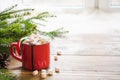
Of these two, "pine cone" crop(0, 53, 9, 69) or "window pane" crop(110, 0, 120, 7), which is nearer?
"pine cone" crop(0, 53, 9, 69)

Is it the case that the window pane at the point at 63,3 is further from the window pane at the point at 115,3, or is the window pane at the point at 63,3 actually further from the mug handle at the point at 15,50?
the mug handle at the point at 15,50

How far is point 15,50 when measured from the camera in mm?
827

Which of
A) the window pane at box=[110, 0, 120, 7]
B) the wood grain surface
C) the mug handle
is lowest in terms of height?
the wood grain surface

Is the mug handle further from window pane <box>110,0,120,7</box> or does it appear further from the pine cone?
window pane <box>110,0,120,7</box>

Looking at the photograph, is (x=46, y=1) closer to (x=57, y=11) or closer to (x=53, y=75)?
(x=57, y=11)

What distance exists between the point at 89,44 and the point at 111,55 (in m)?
0.13

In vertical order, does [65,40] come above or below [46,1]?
below

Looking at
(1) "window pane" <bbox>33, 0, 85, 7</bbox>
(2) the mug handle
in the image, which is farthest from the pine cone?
(1) "window pane" <bbox>33, 0, 85, 7</bbox>

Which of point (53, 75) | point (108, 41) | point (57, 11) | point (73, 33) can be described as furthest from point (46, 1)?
point (53, 75)

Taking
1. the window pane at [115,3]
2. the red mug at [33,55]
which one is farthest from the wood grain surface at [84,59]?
the window pane at [115,3]

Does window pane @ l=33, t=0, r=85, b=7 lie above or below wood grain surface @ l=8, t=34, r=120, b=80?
above

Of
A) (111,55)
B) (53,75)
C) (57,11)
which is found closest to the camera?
(53,75)

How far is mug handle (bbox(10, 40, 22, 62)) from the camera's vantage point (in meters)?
0.80

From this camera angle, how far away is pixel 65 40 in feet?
3.48
